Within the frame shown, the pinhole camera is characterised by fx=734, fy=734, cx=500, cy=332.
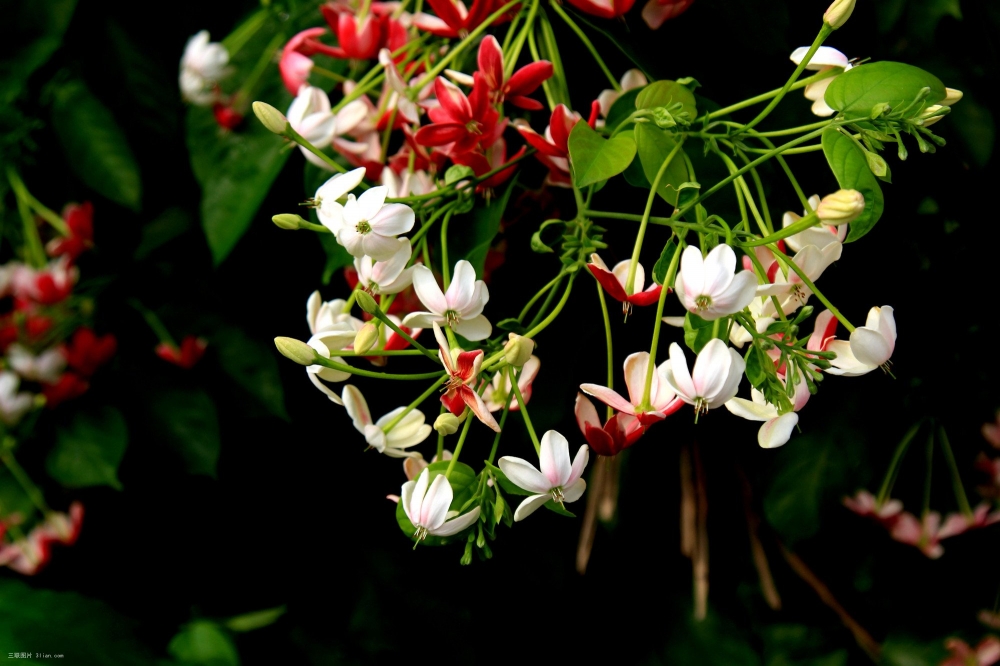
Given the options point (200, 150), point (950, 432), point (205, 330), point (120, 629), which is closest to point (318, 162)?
point (200, 150)

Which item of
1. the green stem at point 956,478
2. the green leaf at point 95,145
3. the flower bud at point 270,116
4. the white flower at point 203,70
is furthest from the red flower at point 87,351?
the green stem at point 956,478

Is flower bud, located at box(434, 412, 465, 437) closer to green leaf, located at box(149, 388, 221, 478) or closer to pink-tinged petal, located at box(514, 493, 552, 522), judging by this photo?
pink-tinged petal, located at box(514, 493, 552, 522)

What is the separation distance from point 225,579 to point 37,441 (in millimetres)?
241

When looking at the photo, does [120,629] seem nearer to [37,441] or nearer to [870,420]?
[37,441]

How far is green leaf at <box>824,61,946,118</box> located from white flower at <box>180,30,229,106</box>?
0.49 metres

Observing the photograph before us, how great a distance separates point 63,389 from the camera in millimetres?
705

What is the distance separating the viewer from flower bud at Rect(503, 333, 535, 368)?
0.31 m

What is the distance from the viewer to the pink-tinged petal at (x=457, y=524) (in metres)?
0.33

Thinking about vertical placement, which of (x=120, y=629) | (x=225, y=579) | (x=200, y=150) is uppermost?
(x=200, y=150)

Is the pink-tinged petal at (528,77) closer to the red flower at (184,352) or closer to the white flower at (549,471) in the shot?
the white flower at (549,471)

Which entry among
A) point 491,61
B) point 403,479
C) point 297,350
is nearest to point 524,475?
point 297,350

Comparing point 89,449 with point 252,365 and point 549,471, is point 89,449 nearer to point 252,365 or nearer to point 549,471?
point 252,365

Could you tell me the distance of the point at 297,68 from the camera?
471mm

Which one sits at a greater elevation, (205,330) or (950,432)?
(205,330)
